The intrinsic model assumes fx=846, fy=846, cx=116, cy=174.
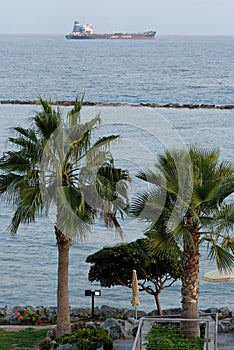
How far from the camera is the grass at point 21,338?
19.6m

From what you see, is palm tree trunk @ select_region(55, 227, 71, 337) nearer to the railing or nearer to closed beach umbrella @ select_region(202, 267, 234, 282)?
the railing

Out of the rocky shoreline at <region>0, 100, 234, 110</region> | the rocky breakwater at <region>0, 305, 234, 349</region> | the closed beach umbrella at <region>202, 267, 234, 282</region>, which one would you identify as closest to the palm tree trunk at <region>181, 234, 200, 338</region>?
the rocky breakwater at <region>0, 305, 234, 349</region>

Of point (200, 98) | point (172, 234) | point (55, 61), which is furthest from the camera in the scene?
point (55, 61)

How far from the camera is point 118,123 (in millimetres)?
75000

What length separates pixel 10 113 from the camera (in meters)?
84.1

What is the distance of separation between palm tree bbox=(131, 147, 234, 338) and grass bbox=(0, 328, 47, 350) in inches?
156

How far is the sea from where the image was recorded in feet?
100

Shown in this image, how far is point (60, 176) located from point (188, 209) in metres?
3.07

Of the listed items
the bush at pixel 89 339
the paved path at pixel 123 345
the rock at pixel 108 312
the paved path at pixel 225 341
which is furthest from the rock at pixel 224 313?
the bush at pixel 89 339

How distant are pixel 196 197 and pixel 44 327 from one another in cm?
713

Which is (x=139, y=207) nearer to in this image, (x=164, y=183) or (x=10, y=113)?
(x=164, y=183)

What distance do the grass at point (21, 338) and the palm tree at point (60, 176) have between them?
2.32 meters

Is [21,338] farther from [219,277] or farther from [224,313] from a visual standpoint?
[224,313]

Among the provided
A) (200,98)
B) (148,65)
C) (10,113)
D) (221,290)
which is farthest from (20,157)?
(148,65)
